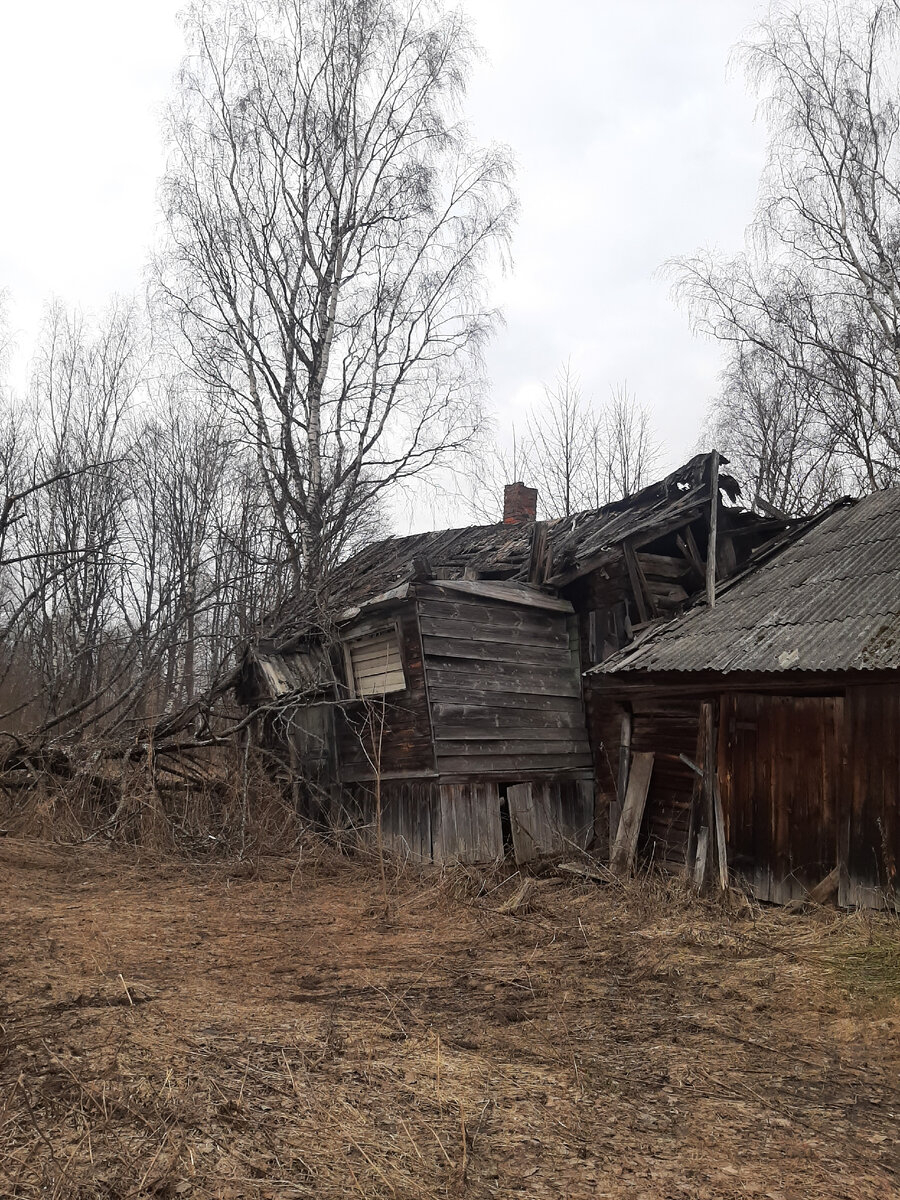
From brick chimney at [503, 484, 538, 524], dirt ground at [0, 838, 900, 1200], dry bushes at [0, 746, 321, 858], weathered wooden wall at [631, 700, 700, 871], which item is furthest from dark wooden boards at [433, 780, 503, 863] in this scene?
brick chimney at [503, 484, 538, 524]

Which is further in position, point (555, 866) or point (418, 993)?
point (555, 866)

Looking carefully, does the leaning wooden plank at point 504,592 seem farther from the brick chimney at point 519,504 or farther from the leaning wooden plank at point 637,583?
the brick chimney at point 519,504

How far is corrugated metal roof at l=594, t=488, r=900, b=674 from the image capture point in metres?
8.81

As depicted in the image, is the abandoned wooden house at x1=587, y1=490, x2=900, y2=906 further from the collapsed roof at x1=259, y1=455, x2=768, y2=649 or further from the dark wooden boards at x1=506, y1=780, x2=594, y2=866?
the collapsed roof at x1=259, y1=455, x2=768, y2=649

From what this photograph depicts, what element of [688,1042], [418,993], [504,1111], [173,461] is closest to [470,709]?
[418,993]

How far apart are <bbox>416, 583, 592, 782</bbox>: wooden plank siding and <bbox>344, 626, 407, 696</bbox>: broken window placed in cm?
70

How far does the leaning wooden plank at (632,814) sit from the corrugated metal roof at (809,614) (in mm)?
1296

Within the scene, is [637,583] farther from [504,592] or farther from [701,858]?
[701,858]

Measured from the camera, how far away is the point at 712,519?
12727 mm

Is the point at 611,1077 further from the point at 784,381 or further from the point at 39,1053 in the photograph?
the point at 784,381

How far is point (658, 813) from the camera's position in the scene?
11.0m

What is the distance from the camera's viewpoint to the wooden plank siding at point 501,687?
11.7 metres

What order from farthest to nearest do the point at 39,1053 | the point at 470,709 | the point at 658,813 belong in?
the point at 470,709 < the point at 658,813 < the point at 39,1053

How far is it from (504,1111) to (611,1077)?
739 millimetres
